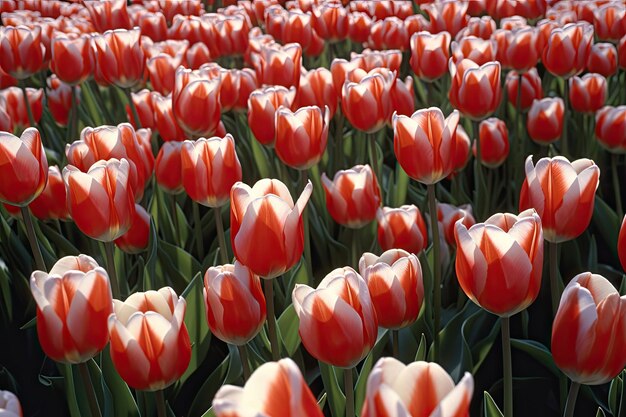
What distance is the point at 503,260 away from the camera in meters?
1.06

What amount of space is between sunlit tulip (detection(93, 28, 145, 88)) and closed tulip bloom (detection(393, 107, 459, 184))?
45.2 inches

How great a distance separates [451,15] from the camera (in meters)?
→ 3.15

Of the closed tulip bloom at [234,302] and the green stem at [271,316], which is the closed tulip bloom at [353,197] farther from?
the closed tulip bloom at [234,302]

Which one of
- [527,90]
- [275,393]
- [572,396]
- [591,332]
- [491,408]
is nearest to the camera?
[275,393]

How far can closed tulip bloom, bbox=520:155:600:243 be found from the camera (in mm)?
1245

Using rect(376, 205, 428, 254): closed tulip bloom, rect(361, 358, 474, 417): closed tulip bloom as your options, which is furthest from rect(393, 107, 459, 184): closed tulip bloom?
rect(361, 358, 474, 417): closed tulip bloom

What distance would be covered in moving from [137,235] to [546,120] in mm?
1414

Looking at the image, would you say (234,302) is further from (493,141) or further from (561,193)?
(493,141)

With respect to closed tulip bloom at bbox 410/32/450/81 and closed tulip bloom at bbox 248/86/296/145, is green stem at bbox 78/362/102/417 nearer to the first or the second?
closed tulip bloom at bbox 248/86/296/145

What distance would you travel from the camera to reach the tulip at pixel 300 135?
1723 millimetres

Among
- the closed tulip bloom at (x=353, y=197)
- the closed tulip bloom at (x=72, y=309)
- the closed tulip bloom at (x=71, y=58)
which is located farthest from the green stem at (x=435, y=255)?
the closed tulip bloom at (x=71, y=58)

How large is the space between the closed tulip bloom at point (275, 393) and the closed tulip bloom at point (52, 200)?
138 cm

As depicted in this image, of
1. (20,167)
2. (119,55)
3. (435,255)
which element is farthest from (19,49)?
(435,255)

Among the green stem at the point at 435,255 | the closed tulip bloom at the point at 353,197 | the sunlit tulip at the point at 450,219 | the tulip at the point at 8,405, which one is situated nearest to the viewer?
the tulip at the point at 8,405
